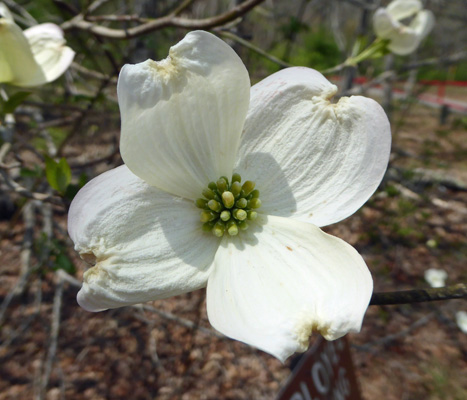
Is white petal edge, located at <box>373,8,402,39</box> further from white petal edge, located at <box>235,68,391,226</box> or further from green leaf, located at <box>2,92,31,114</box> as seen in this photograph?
green leaf, located at <box>2,92,31,114</box>

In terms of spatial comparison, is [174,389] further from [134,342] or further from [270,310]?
→ [270,310]

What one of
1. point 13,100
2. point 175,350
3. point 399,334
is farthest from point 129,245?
point 399,334

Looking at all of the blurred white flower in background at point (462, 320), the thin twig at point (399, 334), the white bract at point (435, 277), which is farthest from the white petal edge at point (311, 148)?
the white bract at point (435, 277)

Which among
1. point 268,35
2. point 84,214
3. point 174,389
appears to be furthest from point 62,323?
point 268,35

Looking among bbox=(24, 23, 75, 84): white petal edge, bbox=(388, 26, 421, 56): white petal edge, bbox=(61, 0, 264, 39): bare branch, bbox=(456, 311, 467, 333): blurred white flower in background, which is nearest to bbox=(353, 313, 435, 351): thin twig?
bbox=(456, 311, 467, 333): blurred white flower in background

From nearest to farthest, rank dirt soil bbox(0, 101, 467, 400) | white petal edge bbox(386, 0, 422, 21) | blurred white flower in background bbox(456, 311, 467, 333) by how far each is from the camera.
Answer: white petal edge bbox(386, 0, 422, 21), dirt soil bbox(0, 101, 467, 400), blurred white flower in background bbox(456, 311, 467, 333)

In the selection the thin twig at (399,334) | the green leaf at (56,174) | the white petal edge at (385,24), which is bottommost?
the thin twig at (399,334)

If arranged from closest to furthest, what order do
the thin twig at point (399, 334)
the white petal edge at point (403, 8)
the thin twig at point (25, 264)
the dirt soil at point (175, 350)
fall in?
1. the white petal edge at point (403, 8)
2. the thin twig at point (25, 264)
3. the dirt soil at point (175, 350)
4. the thin twig at point (399, 334)

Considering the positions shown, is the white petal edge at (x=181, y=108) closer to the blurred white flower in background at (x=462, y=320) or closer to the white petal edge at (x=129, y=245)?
the white petal edge at (x=129, y=245)
